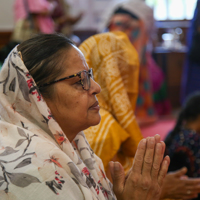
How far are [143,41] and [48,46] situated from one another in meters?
2.75

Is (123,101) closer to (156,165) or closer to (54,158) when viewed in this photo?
(156,165)

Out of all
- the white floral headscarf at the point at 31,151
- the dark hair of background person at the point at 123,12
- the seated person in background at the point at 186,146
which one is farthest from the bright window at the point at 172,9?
the white floral headscarf at the point at 31,151

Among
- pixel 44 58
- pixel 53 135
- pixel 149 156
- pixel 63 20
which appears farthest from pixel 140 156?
pixel 63 20

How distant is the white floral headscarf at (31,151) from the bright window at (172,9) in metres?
5.24

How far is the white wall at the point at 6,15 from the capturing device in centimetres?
539

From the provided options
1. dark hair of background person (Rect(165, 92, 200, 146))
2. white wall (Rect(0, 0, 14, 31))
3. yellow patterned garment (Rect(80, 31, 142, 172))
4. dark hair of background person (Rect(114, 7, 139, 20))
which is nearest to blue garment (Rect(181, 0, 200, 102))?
dark hair of background person (Rect(114, 7, 139, 20))

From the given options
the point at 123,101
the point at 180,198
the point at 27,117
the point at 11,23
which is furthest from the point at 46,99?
the point at 11,23

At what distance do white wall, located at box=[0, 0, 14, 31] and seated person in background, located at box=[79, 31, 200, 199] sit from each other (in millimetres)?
4139

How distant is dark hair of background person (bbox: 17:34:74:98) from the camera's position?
3.31ft

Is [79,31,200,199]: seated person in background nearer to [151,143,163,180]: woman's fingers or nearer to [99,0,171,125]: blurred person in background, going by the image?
[151,143,163,180]: woman's fingers

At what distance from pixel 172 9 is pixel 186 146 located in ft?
14.4

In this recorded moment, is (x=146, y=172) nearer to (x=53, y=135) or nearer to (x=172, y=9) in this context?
(x=53, y=135)

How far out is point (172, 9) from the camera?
5.88 meters

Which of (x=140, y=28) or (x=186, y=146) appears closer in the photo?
(x=186, y=146)
